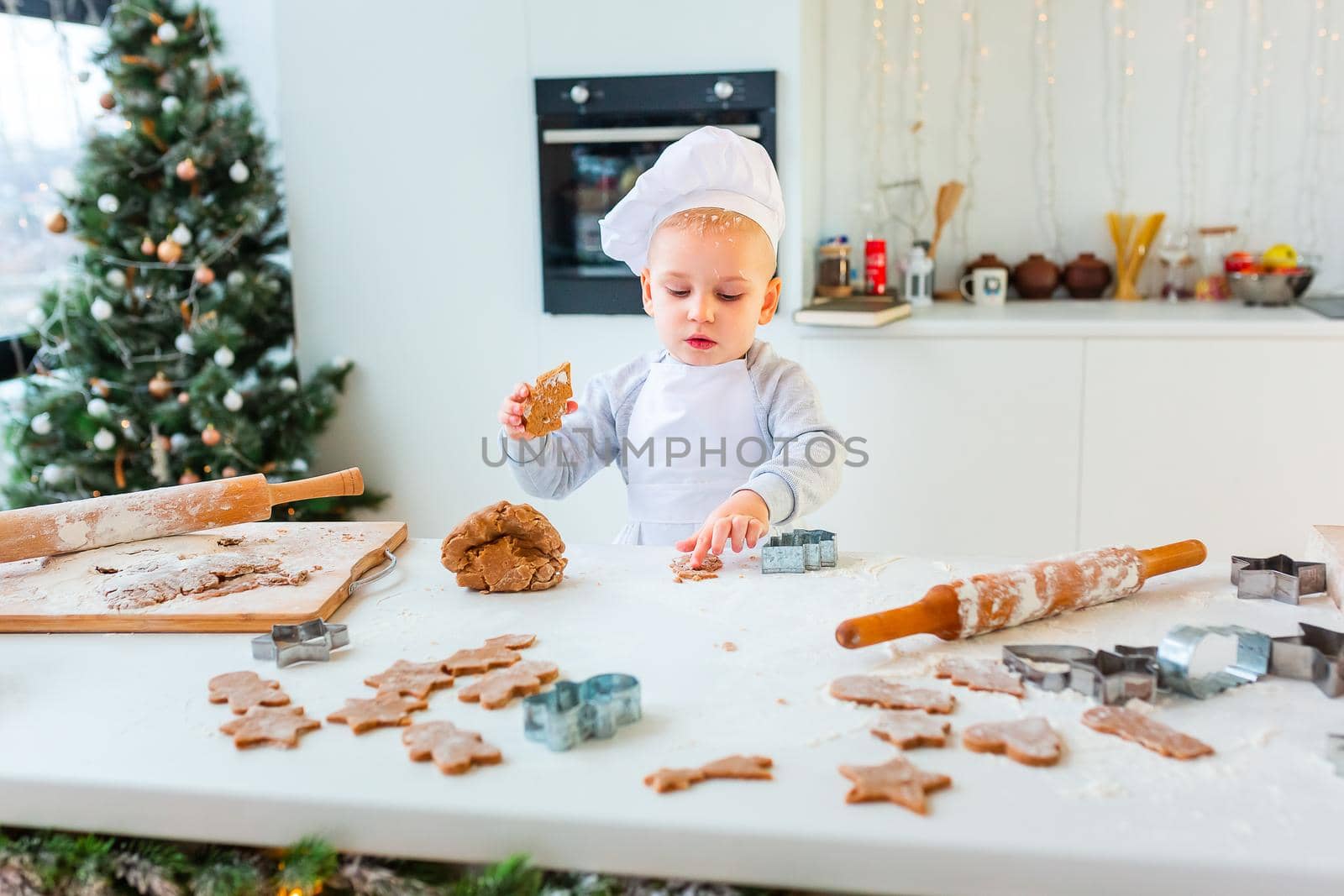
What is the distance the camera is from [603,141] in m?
2.77

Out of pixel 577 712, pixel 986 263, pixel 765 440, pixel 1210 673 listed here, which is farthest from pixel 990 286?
pixel 577 712

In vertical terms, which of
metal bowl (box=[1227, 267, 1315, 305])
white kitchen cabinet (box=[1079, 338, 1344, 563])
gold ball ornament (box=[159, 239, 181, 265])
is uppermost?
gold ball ornament (box=[159, 239, 181, 265])

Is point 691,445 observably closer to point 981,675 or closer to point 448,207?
point 981,675

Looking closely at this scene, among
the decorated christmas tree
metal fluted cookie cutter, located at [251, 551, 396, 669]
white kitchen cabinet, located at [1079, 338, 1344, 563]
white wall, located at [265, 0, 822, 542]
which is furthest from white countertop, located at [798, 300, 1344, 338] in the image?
metal fluted cookie cutter, located at [251, 551, 396, 669]

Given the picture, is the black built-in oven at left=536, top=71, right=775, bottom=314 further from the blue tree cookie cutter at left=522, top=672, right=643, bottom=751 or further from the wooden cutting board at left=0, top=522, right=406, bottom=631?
the blue tree cookie cutter at left=522, top=672, right=643, bottom=751

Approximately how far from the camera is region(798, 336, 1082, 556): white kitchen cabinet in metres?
2.65

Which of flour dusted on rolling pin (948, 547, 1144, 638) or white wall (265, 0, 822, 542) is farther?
white wall (265, 0, 822, 542)

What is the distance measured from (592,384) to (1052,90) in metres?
1.94

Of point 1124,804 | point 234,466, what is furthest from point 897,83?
point 1124,804

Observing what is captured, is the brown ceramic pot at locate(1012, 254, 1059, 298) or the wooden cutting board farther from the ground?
the brown ceramic pot at locate(1012, 254, 1059, 298)

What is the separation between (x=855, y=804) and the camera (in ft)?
2.50

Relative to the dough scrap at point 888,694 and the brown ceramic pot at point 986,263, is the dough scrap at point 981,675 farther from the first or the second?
the brown ceramic pot at point 986,263

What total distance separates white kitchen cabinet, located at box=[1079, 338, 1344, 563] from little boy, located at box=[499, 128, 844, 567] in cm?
126

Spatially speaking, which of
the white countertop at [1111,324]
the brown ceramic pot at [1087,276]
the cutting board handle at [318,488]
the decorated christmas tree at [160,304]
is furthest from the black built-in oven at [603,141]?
the cutting board handle at [318,488]
